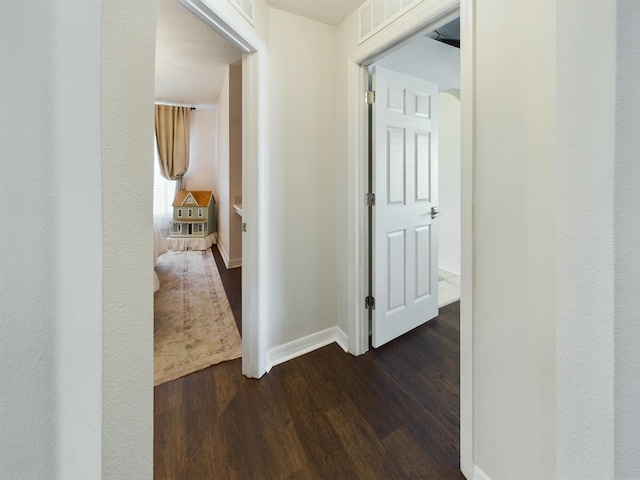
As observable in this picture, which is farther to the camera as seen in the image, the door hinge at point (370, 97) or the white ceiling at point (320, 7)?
the door hinge at point (370, 97)

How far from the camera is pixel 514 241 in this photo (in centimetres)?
97

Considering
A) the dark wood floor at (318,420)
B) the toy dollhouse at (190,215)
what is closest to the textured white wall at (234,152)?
the toy dollhouse at (190,215)

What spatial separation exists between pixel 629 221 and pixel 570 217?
0.26ft

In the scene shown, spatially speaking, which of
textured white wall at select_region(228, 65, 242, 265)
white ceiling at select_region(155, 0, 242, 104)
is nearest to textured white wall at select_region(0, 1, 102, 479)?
white ceiling at select_region(155, 0, 242, 104)

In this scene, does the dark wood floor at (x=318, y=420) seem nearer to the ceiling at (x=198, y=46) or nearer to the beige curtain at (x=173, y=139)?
the ceiling at (x=198, y=46)

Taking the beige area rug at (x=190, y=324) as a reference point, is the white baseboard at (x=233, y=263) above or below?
above

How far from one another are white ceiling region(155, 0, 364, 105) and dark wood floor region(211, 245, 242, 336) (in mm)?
2412

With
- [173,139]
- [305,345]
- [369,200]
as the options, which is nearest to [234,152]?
[173,139]

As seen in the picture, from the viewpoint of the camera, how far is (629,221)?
0.49 meters

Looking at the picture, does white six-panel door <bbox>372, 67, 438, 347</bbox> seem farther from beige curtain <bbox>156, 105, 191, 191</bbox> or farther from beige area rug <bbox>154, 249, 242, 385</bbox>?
beige curtain <bbox>156, 105, 191, 191</bbox>

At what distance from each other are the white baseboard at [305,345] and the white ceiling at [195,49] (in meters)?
2.22

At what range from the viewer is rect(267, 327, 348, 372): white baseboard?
1.90 metres

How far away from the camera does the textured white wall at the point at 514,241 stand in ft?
2.89

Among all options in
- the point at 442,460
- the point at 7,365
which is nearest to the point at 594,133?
the point at 7,365
